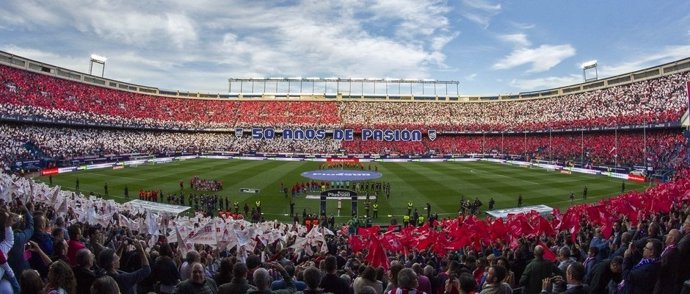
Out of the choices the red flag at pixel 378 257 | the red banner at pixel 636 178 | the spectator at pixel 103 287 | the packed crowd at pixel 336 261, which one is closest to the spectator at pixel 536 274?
the packed crowd at pixel 336 261

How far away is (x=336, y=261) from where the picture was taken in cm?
698

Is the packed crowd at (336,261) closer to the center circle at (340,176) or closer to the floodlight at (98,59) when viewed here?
the center circle at (340,176)

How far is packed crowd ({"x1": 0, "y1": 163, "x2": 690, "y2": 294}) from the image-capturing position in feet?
17.3

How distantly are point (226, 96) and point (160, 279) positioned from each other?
109 m

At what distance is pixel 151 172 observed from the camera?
5222cm

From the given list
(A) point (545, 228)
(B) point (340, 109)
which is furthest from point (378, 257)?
(B) point (340, 109)

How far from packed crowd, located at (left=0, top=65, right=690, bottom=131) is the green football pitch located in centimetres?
1972

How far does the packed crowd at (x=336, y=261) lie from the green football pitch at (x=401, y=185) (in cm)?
1551

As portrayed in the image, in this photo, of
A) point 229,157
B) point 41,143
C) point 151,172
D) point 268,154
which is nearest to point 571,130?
point 268,154

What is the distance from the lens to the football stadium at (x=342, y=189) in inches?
245

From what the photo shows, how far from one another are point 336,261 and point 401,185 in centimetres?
3743

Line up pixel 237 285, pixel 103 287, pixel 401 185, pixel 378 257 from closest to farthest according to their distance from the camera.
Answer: pixel 103 287
pixel 237 285
pixel 378 257
pixel 401 185

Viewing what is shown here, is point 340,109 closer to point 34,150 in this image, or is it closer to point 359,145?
point 359,145

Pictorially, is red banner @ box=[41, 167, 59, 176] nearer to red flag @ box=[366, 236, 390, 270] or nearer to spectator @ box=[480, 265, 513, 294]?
red flag @ box=[366, 236, 390, 270]
